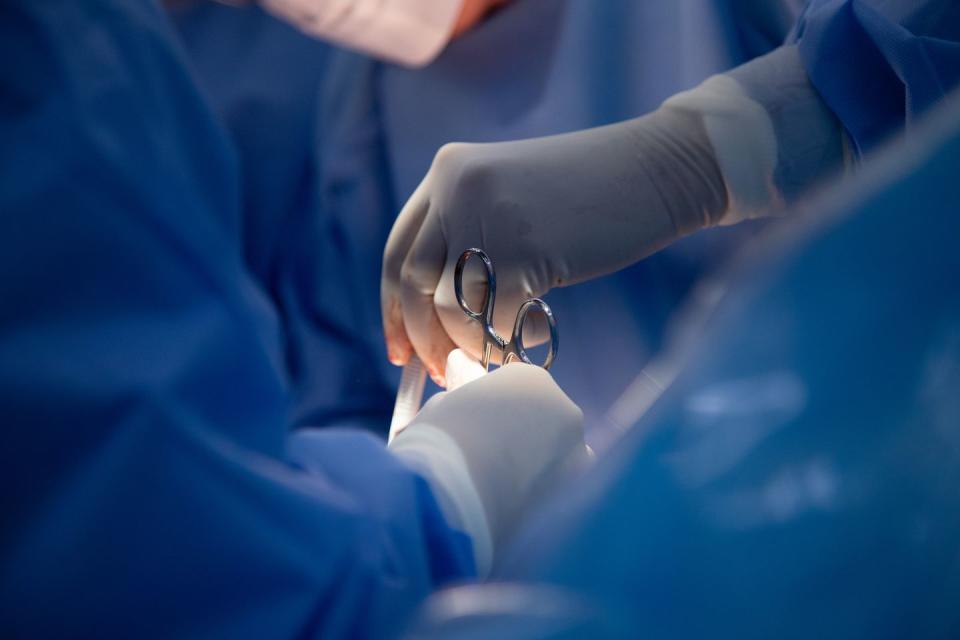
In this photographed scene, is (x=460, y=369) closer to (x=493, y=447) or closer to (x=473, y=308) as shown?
(x=473, y=308)

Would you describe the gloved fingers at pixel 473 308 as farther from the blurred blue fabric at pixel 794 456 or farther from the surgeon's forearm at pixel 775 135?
the blurred blue fabric at pixel 794 456

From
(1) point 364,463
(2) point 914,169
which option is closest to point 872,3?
(2) point 914,169

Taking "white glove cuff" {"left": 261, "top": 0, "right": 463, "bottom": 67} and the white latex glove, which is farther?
"white glove cuff" {"left": 261, "top": 0, "right": 463, "bottom": 67}

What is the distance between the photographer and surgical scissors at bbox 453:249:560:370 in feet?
2.63

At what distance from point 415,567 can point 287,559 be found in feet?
0.30

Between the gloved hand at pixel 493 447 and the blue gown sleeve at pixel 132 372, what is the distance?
0.41 ft

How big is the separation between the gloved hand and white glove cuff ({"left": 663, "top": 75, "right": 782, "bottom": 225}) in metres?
0.43

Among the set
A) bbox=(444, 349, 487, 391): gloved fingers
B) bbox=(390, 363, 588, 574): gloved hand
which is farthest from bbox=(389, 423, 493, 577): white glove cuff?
bbox=(444, 349, 487, 391): gloved fingers

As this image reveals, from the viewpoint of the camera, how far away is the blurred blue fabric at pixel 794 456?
1.23ft

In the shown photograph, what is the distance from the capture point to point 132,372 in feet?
1.19

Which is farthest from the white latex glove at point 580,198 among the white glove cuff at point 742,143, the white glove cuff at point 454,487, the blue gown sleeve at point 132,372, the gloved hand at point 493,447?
the blue gown sleeve at point 132,372

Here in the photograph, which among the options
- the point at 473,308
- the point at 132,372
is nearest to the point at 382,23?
the point at 473,308

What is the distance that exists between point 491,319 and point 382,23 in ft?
1.68

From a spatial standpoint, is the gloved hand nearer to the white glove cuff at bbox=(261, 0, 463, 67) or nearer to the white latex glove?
the white latex glove
